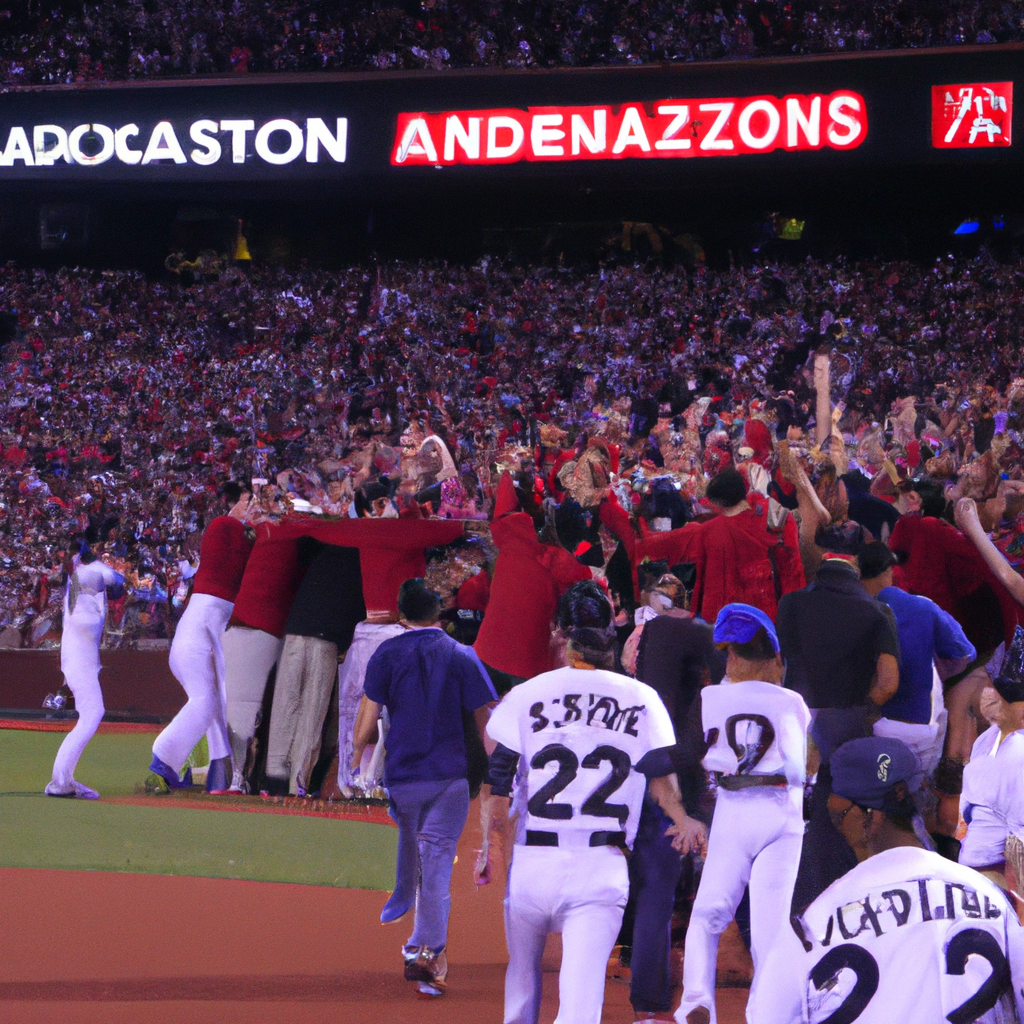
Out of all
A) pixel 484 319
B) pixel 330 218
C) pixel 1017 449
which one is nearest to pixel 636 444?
pixel 1017 449

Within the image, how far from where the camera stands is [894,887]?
9.73 feet

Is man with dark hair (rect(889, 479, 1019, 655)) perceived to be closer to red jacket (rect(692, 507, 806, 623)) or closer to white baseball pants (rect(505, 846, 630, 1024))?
red jacket (rect(692, 507, 806, 623))

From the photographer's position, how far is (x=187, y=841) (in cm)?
812

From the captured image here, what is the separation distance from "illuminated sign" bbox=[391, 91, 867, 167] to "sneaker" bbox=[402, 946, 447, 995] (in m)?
15.6

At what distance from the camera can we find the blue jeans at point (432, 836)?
529cm

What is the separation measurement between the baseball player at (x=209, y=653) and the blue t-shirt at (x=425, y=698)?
13.2ft

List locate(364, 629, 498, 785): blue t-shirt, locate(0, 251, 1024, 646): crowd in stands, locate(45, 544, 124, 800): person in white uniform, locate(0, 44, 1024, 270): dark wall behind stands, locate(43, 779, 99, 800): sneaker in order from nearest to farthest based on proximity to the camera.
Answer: locate(364, 629, 498, 785): blue t-shirt < locate(45, 544, 124, 800): person in white uniform < locate(43, 779, 99, 800): sneaker < locate(0, 251, 1024, 646): crowd in stands < locate(0, 44, 1024, 270): dark wall behind stands

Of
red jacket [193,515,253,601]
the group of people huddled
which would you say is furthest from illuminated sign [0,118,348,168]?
red jacket [193,515,253,601]

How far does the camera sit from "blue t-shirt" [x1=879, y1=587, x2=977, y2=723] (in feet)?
19.8

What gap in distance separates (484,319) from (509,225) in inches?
133

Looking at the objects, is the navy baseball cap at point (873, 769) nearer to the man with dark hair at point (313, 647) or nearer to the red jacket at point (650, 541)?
the red jacket at point (650, 541)

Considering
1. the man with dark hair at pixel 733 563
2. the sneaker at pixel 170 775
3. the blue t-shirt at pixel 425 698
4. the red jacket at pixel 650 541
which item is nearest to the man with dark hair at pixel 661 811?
the blue t-shirt at pixel 425 698

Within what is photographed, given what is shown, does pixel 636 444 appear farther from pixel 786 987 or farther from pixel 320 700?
pixel 786 987

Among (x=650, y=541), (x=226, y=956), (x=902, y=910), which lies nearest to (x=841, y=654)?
(x=650, y=541)
